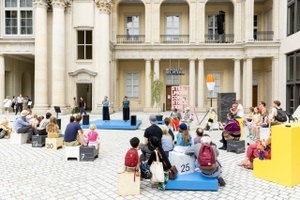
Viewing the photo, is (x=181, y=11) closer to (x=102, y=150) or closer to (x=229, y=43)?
(x=229, y=43)

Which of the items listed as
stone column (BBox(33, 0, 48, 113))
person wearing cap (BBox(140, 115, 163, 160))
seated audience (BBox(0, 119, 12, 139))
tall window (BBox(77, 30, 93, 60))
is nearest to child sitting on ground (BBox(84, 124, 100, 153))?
person wearing cap (BBox(140, 115, 163, 160))

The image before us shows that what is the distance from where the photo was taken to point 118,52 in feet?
86.4

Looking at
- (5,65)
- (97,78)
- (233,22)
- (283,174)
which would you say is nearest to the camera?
(283,174)

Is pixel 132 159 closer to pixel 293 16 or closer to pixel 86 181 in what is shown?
pixel 86 181

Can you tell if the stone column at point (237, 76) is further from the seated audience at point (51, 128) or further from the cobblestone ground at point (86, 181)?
the seated audience at point (51, 128)

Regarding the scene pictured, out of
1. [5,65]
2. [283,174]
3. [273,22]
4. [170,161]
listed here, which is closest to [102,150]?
[170,161]

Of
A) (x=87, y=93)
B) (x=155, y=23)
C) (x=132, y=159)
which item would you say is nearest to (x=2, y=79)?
(x=87, y=93)

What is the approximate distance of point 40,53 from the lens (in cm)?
2209

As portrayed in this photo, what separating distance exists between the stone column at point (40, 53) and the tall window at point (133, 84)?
29.7 feet

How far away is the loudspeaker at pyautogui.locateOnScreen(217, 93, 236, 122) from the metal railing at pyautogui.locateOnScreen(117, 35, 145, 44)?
1375 centimetres

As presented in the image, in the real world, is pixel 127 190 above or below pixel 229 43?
below

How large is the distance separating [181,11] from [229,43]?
6.37 m

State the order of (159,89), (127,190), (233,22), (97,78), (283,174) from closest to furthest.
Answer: (127,190)
(283,174)
(159,89)
(97,78)
(233,22)

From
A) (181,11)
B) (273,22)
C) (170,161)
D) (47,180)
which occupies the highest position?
(181,11)
